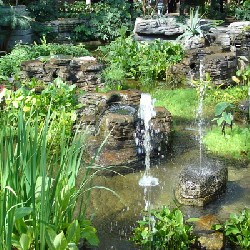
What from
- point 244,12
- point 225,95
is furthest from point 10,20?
point 244,12

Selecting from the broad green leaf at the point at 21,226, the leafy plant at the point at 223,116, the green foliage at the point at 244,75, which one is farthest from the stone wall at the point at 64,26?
the broad green leaf at the point at 21,226

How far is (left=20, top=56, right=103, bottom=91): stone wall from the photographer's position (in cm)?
985

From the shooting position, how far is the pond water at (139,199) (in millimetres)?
4855

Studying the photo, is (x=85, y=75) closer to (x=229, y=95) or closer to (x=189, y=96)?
(x=189, y=96)

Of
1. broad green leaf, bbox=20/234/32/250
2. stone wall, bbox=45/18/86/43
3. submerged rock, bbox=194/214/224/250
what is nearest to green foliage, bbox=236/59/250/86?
submerged rock, bbox=194/214/224/250

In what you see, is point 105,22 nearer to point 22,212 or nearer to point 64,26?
point 64,26

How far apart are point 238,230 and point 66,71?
6.24 meters

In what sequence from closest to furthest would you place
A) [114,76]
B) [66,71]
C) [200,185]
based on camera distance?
[200,185] < [66,71] < [114,76]

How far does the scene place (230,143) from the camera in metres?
7.08

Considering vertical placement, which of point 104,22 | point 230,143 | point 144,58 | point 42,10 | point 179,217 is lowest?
point 230,143

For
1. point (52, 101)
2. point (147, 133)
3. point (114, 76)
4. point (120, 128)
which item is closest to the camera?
point (120, 128)

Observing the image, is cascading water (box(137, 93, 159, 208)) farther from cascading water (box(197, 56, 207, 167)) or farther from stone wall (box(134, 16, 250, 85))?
stone wall (box(134, 16, 250, 85))

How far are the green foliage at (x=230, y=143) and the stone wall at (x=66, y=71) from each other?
3.26 meters

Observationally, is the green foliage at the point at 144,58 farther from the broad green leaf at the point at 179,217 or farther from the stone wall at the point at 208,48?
the broad green leaf at the point at 179,217
